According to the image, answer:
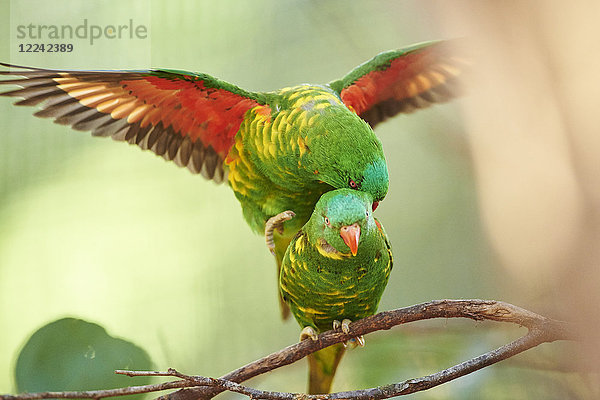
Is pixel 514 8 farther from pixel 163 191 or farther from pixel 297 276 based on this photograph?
pixel 163 191

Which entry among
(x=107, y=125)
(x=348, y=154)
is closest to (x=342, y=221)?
(x=348, y=154)

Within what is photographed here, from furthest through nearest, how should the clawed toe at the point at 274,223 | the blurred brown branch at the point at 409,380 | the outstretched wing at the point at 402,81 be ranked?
1. the outstretched wing at the point at 402,81
2. the clawed toe at the point at 274,223
3. the blurred brown branch at the point at 409,380

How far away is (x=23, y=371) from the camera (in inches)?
40.3

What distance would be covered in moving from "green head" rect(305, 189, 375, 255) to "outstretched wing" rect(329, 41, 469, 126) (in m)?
0.54

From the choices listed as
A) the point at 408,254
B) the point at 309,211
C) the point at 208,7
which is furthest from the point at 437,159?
the point at 208,7

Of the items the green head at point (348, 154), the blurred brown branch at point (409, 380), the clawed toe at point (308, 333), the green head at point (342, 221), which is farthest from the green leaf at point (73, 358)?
the green head at point (348, 154)

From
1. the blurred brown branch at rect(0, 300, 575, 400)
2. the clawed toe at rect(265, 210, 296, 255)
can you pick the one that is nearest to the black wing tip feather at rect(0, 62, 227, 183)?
the clawed toe at rect(265, 210, 296, 255)

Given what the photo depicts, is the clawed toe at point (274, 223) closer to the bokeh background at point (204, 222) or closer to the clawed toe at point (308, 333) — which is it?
the clawed toe at point (308, 333)

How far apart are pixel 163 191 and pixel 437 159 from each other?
1.10m

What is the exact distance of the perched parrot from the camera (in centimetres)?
119

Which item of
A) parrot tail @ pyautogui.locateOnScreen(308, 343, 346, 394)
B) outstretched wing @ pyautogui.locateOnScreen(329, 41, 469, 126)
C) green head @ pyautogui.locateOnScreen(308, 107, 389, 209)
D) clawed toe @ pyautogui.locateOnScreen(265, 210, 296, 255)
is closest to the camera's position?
green head @ pyautogui.locateOnScreen(308, 107, 389, 209)

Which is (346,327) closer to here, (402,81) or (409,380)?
(409,380)

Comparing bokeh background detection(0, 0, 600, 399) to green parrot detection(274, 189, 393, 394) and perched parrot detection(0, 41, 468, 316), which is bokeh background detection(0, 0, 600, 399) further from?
green parrot detection(274, 189, 393, 394)

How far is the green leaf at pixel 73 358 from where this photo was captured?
1.03 meters
